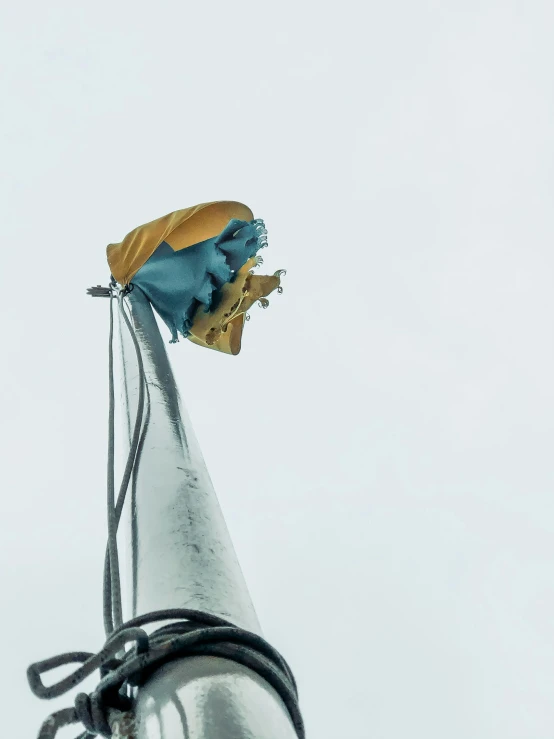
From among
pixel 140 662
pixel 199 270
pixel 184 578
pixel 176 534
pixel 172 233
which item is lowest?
pixel 140 662

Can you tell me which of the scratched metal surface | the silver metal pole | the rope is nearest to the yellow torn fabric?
the silver metal pole

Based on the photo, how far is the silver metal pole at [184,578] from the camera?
6.47ft

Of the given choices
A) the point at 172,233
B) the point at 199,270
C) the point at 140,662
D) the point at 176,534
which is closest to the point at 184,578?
the point at 176,534

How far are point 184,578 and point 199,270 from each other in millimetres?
4698

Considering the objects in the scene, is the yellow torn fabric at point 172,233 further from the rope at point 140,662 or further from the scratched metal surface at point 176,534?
the rope at point 140,662

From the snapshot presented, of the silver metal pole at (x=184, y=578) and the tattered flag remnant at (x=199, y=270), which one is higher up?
the tattered flag remnant at (x=199, y=270)

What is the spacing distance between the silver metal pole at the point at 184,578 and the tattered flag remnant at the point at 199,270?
108 inches

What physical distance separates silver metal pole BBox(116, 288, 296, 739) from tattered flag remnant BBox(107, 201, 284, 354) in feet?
9.03

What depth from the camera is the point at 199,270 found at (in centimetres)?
702

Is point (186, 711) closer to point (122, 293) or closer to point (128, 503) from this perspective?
point (128, 503)

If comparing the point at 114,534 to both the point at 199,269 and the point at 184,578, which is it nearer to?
the point at 184,578

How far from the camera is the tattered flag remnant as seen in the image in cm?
689

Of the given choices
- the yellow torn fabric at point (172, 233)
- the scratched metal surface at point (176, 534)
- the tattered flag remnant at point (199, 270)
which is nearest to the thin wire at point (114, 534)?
the scratched metal surface at point (176, 534)

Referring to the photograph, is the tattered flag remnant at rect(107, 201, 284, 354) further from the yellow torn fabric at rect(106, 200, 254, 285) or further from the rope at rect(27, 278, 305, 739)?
the rope at rect(27, 278, 305, 739)
